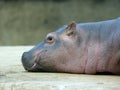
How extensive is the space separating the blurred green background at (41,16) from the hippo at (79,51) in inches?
274

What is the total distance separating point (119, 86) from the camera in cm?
320

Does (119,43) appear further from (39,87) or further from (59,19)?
(59,19)

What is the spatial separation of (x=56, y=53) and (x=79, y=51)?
195 millimetres

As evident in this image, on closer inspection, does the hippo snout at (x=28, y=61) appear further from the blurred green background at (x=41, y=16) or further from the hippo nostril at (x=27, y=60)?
the blurred green background at (x=41, y=16)

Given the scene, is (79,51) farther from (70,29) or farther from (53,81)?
(53,81)

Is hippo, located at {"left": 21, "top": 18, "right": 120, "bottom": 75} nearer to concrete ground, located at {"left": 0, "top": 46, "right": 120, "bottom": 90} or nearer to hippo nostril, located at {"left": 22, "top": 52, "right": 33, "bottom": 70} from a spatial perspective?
hippo nostril, located at {"left": 22, "top": 52, "right": 33, "bottom": 70}

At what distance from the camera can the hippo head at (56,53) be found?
13.1 ft

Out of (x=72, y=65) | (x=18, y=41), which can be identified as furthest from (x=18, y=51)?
(x=18, y=41)

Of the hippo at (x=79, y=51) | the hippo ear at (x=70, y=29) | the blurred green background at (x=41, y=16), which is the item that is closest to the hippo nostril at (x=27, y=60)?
the hippo at (x=79, y=51)

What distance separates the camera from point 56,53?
158 inches

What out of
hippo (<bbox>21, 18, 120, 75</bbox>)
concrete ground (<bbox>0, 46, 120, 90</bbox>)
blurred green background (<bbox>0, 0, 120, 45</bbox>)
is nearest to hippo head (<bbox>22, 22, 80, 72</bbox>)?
hippo (<bbox>21, 18, 120, 75</bbox>)

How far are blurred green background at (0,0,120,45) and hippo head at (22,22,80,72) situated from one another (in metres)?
6.95

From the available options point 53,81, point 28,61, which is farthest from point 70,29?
point 53,81

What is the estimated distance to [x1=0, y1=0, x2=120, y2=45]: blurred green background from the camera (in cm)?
1106
